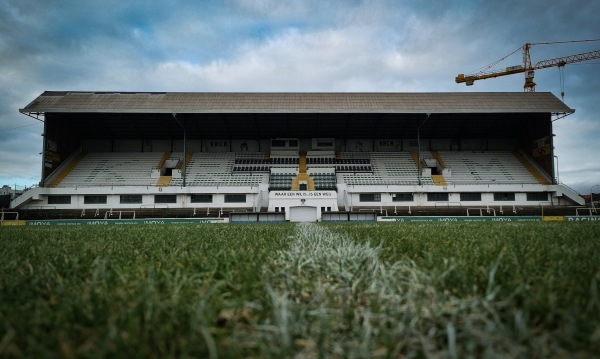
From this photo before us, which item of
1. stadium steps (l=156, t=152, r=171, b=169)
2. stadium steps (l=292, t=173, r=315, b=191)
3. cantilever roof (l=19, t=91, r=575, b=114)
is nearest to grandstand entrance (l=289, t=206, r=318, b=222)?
stadium steps (l=292, t=173, r=315, b=191)

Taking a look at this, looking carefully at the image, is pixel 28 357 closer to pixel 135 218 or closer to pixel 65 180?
pixel 135 218

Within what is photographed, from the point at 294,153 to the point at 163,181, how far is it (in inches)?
533

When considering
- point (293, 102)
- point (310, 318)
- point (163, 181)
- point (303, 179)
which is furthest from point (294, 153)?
point (310, 318)

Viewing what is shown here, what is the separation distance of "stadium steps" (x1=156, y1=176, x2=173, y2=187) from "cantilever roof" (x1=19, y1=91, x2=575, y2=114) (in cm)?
642

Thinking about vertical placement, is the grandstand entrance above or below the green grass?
below

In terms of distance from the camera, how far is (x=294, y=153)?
37875 mm

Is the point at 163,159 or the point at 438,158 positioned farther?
the point at 438,158

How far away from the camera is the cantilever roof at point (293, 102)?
31438mm

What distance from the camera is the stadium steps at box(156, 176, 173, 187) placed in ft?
107

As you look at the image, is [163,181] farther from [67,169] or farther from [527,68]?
[527,68]

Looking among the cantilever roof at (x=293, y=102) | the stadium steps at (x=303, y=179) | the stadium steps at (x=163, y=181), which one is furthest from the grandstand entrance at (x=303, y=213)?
the stadium steps at (x=163, y=181)

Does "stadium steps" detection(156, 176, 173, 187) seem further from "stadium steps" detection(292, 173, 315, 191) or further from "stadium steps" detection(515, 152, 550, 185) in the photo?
"stadium steps" detection(515, 152, 550, 185)

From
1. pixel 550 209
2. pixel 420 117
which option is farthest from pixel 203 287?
pixel 420 117

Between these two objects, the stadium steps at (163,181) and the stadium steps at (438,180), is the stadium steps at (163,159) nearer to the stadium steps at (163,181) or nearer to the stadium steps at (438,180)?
the stadium steps at (163,181)
